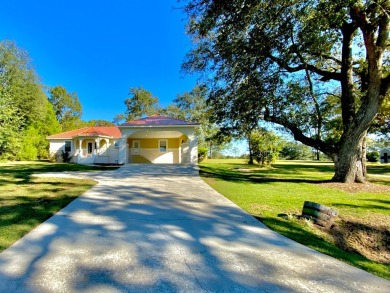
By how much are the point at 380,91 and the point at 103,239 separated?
34.8ft

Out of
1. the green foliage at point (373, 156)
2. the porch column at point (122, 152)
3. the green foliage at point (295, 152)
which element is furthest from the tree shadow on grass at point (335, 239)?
the green foliage at point (295, 152)

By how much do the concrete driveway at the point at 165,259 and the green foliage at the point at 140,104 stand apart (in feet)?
116

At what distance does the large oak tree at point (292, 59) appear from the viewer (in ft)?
23.5

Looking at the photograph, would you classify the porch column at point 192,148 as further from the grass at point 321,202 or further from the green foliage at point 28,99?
the green foliage at point 28,99

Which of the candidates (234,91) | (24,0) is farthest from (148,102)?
(234,91)

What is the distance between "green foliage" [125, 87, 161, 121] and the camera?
38875 millimetres

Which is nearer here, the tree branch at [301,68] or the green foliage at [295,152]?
the tree branch at [301,68]

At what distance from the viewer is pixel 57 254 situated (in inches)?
120

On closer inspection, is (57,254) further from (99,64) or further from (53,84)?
(53,84)

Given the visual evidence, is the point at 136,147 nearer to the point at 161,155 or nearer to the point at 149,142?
the point at 149,142

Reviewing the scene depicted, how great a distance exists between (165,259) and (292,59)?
9987 mm

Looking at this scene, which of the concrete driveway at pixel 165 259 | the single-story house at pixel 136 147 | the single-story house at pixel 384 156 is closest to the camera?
the concrete driveway at pixel 165 259

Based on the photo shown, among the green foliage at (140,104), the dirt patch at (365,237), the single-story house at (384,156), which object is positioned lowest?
the dirt patch at (365,237)

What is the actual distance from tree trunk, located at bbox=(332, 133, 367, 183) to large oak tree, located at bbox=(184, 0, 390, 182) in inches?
1.4
